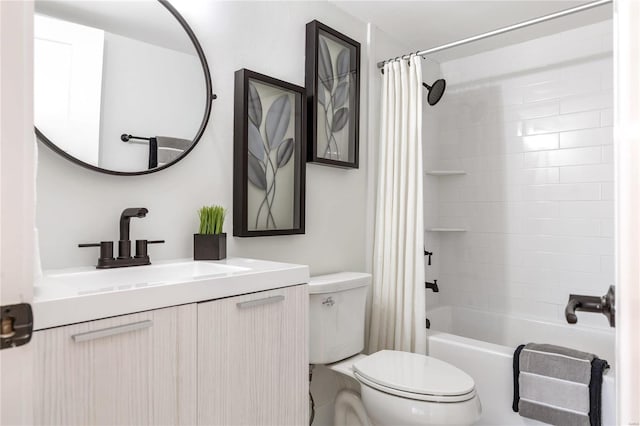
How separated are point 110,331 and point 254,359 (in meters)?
0.45

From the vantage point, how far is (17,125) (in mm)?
583

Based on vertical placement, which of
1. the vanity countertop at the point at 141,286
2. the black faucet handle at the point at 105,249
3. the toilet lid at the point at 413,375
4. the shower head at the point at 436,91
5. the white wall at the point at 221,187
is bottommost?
the toilet lid at the point at 413,375

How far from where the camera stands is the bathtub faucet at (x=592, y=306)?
617mm

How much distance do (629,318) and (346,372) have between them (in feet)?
4.99

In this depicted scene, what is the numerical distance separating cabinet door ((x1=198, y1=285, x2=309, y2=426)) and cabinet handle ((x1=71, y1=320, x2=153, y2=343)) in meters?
0.16

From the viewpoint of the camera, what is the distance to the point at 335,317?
74.8 inches

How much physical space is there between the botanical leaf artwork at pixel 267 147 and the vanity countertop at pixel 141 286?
1.29ft

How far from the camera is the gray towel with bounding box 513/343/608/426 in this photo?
5.61 ft

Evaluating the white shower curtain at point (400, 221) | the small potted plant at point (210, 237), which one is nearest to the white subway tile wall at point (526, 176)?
the white shower curtain at point (400, 221)

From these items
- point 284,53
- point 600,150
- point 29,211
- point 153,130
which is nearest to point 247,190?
point 153,130

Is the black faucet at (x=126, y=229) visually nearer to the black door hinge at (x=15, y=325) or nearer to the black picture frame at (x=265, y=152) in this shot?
the black picture frame at (x=265, y=152)

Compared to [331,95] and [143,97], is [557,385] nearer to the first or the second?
[331,95]

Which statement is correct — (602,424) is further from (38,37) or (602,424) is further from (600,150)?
(38,37)

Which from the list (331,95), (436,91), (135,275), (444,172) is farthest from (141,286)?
(444,172)
